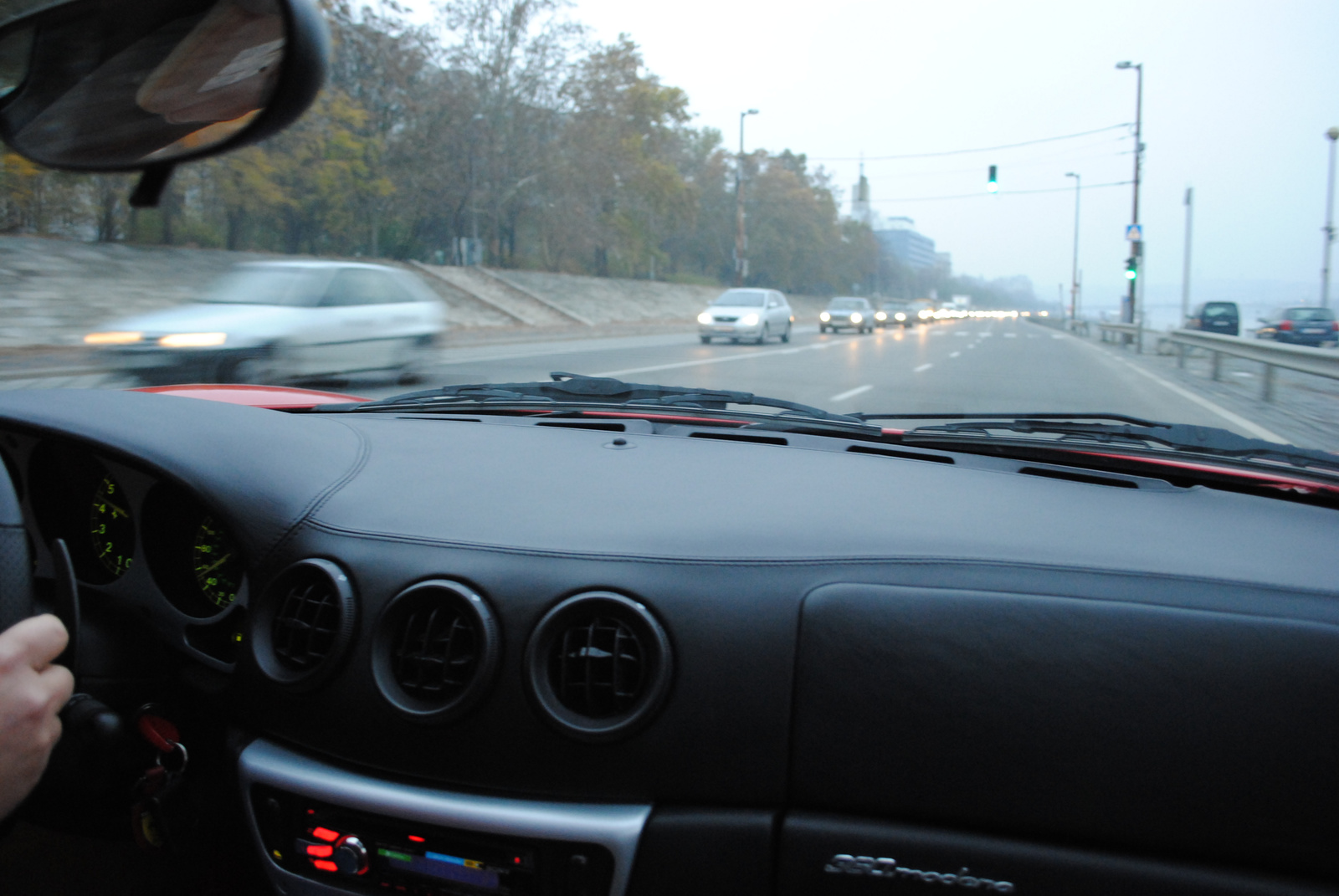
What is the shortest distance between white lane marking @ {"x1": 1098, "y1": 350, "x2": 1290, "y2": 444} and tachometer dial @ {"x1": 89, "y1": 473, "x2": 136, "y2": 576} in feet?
21.8

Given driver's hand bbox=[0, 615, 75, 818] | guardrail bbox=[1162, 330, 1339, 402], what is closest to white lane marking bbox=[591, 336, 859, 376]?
guardrail bbox=[1162, 330, 1339, 402]

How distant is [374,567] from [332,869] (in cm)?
57

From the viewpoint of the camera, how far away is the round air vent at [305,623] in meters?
2.01

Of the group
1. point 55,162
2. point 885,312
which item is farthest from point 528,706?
point 885,312

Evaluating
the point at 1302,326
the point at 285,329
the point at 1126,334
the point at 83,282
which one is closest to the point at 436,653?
the point at 285,329

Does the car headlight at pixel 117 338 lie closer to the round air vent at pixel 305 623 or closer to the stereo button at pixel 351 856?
the round air vent at pixel 305 623

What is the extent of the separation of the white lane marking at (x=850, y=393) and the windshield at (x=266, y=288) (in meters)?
6.16

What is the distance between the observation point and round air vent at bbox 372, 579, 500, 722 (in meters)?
1.90

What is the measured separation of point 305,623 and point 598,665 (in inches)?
24.9

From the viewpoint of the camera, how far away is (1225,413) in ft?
38.2

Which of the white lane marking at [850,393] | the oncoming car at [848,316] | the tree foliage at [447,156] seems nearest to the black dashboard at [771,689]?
the white lane marking at [850,393]

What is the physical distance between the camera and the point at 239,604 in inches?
89.6

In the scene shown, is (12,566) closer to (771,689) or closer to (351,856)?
(351,856)

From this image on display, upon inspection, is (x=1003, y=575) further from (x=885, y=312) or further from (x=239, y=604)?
(x=885, y=312)
